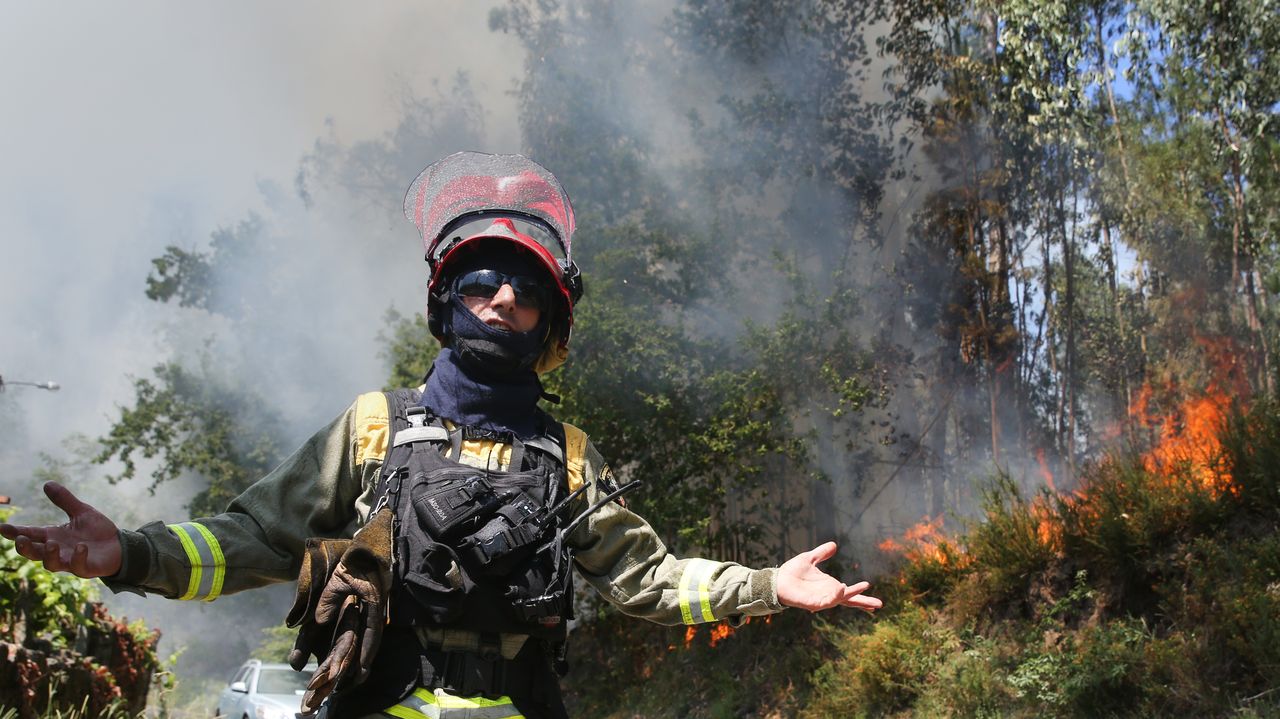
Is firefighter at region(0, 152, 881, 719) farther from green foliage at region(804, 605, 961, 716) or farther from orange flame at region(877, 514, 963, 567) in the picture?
orange flame at region(877, 514, 963, 567)

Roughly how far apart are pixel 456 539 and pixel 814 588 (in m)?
0.79

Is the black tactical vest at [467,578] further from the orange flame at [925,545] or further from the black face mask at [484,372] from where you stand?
the orange flame at [925,545]

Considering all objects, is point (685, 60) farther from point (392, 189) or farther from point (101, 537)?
point (101, 537)

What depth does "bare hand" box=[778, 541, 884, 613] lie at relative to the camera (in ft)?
7.06

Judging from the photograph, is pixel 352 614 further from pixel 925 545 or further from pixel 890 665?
pixel 925 545

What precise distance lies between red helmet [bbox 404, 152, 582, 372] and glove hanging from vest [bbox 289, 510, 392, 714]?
733 millimetres

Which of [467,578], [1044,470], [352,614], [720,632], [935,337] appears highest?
[935,337]

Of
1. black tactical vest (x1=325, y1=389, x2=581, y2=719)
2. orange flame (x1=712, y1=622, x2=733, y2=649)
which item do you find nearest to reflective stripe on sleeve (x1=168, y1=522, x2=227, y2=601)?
black tactical vest (x1=325, y1=389, x2=581, y2=719)

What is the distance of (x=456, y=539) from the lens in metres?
2.09

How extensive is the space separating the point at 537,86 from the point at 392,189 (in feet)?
16.0

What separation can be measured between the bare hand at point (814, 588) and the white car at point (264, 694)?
7.56 m

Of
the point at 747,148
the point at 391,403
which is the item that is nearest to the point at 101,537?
the point at 391,403

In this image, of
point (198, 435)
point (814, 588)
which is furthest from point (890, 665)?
point (198, 435)

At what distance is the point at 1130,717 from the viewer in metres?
5.89
